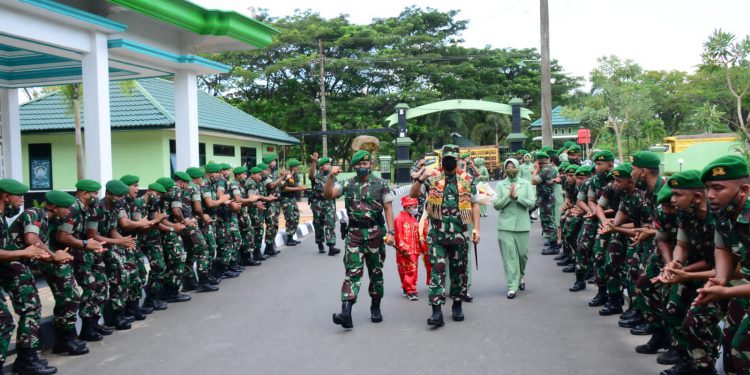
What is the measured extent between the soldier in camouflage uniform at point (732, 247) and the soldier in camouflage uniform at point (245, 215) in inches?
293

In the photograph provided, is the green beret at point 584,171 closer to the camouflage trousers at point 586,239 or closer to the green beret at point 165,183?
the camouflage trousers at point 586,239

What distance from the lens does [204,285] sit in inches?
341

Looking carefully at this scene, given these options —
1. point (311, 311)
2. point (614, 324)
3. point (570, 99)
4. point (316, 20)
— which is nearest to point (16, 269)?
point (311, 311)

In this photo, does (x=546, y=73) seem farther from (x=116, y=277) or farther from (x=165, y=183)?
(x=116, y=277)

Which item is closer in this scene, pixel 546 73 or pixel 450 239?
pixel 450 239

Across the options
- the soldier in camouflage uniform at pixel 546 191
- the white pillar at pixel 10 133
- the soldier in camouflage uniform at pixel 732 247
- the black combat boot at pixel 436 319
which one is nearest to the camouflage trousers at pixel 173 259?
the black combat boot at pixel 436 319

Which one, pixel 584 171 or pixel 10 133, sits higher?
pixel 10 133

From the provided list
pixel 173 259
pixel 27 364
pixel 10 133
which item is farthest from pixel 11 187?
pixel 10 133

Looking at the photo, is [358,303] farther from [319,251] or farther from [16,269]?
[319,251]

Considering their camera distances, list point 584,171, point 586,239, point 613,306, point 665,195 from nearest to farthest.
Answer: point 665,195, point 613,306, point 586,239, point 584,171

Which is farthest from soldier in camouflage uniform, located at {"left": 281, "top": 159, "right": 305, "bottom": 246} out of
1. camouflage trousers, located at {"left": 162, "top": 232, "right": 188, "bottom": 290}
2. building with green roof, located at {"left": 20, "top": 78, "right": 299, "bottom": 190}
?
building with green roof, located at {"left": 20, "top": 78, "right": 299, "bottom": 190}

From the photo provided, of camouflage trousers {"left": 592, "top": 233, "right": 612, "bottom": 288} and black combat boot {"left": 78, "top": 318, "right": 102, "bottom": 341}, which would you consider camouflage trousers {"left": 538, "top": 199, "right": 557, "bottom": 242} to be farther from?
black combat boot {"left": 78, "top": 318, "right": 102, "bottom": 341}

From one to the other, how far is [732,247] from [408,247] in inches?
178

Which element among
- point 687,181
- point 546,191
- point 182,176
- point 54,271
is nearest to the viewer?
point 687,181
